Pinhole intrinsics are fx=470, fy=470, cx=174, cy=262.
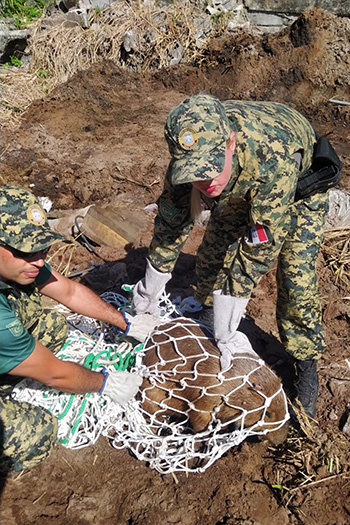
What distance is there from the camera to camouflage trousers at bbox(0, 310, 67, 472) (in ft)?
10.0

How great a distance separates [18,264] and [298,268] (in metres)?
1.72

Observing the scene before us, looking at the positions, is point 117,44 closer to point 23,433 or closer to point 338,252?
point 338,252

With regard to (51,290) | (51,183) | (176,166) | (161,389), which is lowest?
(51,183)

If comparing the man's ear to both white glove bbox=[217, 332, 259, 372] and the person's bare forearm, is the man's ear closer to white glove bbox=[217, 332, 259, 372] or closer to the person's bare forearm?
white glove bbox=[217, 332, 259, 372]

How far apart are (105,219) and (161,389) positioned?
243 centimetres

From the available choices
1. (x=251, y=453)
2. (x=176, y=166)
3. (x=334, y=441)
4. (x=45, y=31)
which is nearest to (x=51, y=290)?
(x=176, y=166)

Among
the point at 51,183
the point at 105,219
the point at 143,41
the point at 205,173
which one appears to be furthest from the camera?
the point at 143,41

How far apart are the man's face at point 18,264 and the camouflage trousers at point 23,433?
0.75 m

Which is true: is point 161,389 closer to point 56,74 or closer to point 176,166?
point 176,166

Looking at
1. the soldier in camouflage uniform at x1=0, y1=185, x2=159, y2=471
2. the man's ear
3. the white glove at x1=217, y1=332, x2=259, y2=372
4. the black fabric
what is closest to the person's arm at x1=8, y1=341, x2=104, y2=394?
the soldier in camouflage uniform at x1=0, y1=185, x2=159, y2=471

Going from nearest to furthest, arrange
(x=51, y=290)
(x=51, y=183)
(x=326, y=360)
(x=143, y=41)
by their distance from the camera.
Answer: (x=51, y=290)
(x=326, y=360)
(x=51, y=183)
(x=143, y=41)

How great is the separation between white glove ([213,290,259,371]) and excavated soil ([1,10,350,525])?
730mm

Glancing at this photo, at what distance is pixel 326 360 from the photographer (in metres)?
3.75

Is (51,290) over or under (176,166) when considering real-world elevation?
under
